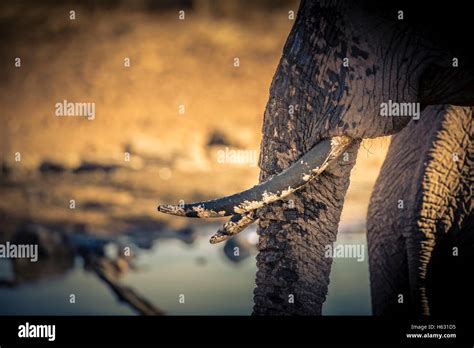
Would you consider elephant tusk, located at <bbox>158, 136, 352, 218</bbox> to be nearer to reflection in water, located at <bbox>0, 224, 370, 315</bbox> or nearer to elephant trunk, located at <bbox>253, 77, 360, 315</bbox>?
elephant trunk, located at <bbox>253, 77, 360, 315</bbox>

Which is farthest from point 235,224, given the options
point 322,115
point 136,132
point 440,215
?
point 136,132

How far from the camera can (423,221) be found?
400 centimetres

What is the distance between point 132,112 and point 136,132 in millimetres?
178

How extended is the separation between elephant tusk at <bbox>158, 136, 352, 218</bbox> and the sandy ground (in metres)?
4.45

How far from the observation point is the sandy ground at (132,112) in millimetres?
7711

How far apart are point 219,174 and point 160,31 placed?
130cm

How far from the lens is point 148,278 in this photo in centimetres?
688

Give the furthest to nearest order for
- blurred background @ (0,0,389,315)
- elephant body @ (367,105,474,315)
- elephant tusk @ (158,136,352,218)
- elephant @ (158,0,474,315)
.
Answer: blurred background @ (0,0,389,315), elephant body @ (367,105,474,315), elephant @ (158,0,474,315), elephant tusk @ (158,136,352,218)

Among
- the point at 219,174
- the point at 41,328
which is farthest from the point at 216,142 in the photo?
the point at 41,328

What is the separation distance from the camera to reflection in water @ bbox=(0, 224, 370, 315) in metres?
6.71

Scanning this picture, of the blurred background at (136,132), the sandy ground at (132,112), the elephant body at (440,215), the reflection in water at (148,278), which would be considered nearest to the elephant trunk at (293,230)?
the elephant body at (440,215)

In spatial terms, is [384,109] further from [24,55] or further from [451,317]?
[24,55]

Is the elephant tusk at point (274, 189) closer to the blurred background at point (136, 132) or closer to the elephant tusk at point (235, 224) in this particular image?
the elephant tusk at point (235, 224)

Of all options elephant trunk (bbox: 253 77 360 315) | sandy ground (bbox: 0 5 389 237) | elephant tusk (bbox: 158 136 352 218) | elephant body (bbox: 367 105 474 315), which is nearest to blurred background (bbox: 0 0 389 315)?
sandy ground (bbox: 0 5 389 237)
